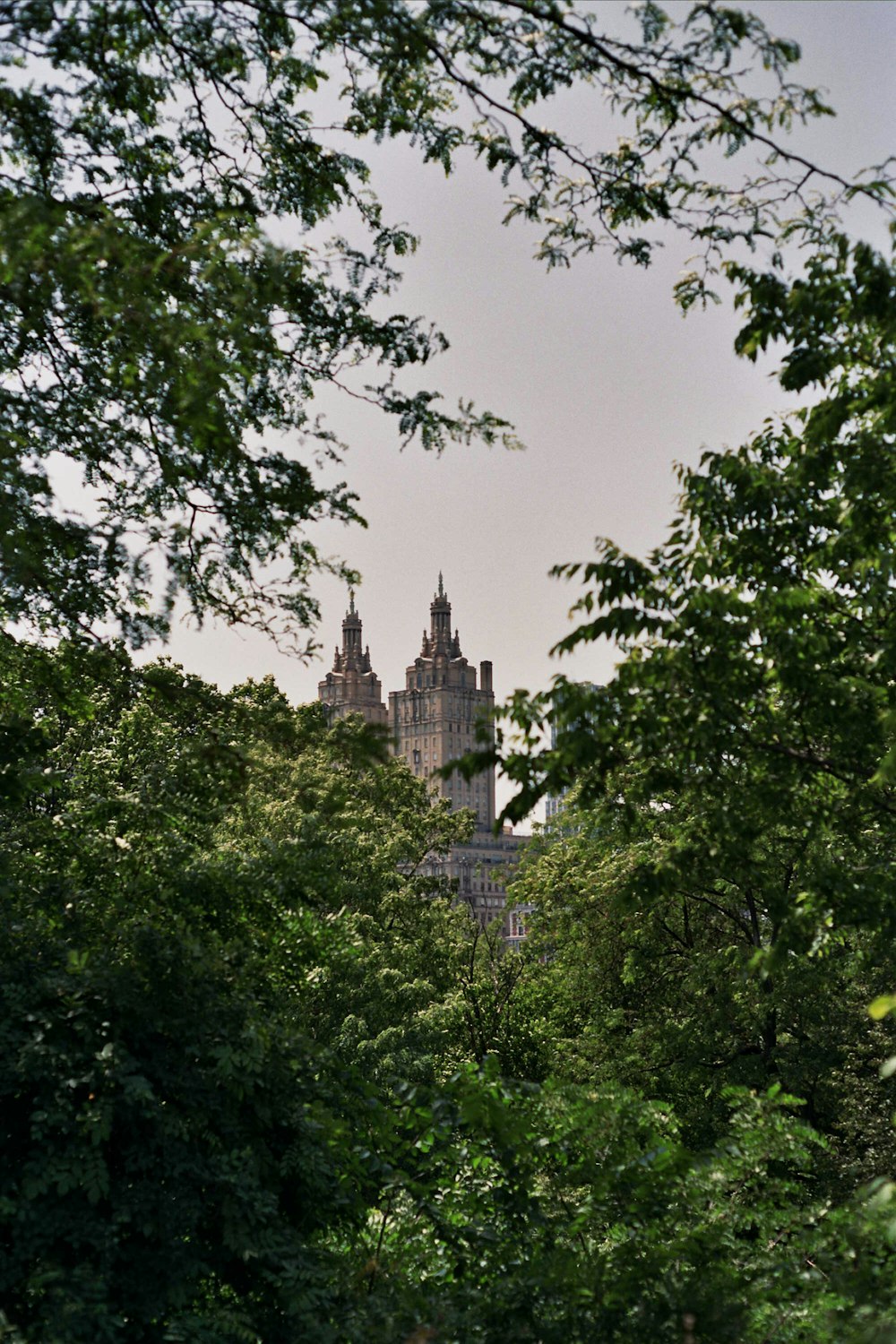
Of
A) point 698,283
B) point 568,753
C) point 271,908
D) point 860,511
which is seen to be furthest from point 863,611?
point 271,908

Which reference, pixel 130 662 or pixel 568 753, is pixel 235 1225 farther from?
pixel 130 662

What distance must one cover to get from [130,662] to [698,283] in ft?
15.4

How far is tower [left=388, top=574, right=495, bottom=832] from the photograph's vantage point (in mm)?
166125

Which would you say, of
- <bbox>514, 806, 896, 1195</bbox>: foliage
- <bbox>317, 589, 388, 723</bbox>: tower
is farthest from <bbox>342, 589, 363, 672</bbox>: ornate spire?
<bbox>514, 806, 896, 1195</bbox>: foliage

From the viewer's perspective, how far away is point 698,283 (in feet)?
25.8

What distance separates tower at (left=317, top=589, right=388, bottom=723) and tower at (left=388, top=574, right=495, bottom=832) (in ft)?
24.7

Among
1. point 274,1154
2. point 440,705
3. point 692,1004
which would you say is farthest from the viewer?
point 440,705

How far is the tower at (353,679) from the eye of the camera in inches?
6117

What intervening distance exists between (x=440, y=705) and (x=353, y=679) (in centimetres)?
1460

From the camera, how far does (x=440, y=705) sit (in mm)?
167500

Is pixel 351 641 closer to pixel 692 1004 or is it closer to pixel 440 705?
pixel 440 705

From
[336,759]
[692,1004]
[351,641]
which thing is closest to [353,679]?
[351,641]

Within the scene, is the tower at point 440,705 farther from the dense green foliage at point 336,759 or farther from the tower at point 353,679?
the dense green foliage at point 336,759

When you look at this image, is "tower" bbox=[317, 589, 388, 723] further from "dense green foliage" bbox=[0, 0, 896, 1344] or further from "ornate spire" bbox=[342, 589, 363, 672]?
"dense green foliage" bbox=[0, 0, 896, 1344]
